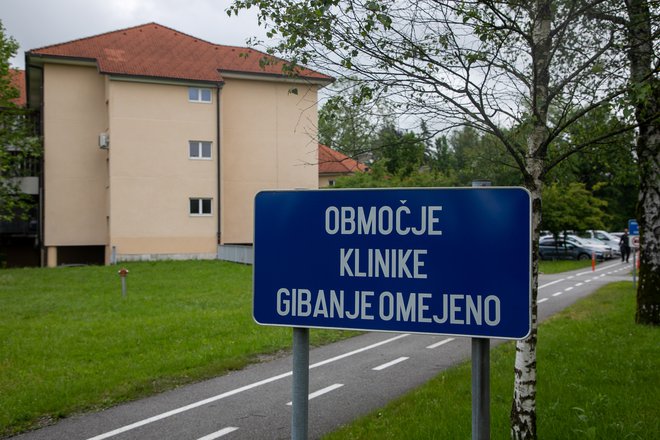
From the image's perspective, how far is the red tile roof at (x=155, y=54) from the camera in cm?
3653

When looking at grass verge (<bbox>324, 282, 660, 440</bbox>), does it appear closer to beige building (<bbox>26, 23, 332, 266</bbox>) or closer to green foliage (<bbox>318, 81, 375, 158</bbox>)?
green foliage (<bbox>318, 81, 375, 158</bbox>)

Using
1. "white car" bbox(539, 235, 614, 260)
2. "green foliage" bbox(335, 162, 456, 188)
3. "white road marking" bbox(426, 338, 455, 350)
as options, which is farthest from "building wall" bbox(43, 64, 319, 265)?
"white road marking" bbox(426, 338, 455, 350)

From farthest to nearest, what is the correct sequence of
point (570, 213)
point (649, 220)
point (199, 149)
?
point (570, 213) < point (199, 149) < point (649, 220)

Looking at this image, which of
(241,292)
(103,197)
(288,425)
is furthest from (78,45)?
(288,425)

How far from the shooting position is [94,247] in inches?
1566

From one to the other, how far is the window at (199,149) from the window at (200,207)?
7.70 feet

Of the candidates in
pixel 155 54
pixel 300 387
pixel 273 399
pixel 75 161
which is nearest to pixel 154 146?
pixel 75 161

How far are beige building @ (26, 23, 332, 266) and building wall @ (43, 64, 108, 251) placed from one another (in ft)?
0.18

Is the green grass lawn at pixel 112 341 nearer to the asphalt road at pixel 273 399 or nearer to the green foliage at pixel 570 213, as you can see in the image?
the asphalt road at pixel 273 399

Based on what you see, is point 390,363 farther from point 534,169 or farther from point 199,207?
point 199,207

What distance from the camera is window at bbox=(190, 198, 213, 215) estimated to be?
37062 millimetres

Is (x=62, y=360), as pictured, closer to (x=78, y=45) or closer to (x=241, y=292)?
(x=241, y=292)

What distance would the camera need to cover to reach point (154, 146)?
1420 inches

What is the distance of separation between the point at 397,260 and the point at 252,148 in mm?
36743
